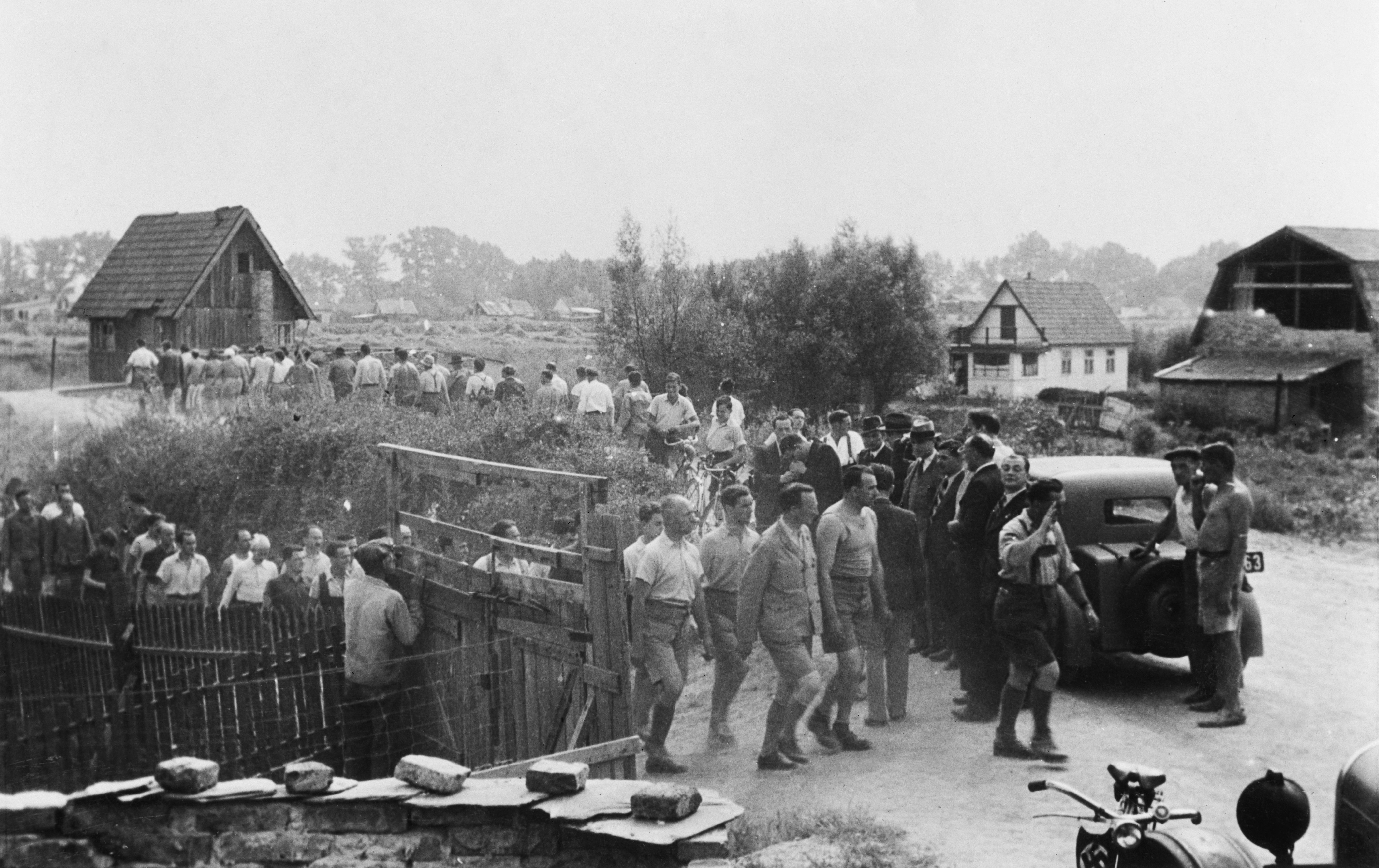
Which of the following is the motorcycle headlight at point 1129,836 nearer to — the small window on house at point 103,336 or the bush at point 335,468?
the bush at point 335,468

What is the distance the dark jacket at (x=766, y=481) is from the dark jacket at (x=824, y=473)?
12.9 inches

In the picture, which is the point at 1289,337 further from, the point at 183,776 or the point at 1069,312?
the point at 183,776

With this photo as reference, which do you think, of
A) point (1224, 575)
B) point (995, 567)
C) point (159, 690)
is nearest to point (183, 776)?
point (159, 690)

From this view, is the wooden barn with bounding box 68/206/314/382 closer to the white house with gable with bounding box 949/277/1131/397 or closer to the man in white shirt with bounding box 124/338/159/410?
the man in white shirt with bounding box 124/338/159/410

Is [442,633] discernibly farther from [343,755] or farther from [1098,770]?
[1098,770]

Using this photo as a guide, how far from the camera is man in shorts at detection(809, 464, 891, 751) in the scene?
6773mm

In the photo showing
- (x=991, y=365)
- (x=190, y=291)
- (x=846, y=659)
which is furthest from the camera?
(x=991, y=365)

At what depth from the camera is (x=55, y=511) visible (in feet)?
25.5

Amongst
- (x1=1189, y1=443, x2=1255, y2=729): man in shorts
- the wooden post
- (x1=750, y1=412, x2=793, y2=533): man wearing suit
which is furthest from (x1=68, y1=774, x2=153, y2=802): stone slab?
the wooden post

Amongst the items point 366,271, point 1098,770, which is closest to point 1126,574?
point 1098,770

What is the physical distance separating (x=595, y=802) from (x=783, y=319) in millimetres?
5069

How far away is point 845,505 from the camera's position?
22.7ft

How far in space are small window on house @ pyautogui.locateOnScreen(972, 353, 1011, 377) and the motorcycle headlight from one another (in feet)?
19.0

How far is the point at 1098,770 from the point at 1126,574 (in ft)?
4.49
